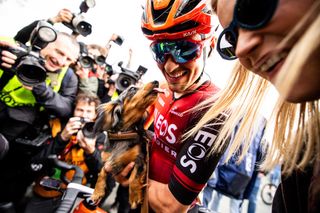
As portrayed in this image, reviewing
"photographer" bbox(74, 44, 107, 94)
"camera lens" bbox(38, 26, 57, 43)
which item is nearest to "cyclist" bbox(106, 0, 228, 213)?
"camera lens" bbox(38, 26, 57, 43)

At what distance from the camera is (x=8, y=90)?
2.24 meters

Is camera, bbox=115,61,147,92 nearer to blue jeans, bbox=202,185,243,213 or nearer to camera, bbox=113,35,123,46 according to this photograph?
camera, bbox=113,35,123,46

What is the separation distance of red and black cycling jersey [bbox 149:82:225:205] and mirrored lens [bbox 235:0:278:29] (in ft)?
1.91

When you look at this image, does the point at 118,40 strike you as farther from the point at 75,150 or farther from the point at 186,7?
the point at 186,7

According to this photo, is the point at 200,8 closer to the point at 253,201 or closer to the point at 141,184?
the point at 141,184

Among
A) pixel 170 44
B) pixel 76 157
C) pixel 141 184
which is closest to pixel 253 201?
pixel 76 157

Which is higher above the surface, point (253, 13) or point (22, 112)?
point (253, 13)

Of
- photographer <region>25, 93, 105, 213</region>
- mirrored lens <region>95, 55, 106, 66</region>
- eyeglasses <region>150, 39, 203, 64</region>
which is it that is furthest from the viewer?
mirrored lens <region>95, 55, 106, 66</region>

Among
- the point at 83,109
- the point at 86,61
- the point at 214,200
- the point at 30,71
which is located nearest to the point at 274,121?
the point at 30,71

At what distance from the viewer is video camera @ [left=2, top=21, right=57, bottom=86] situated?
6.03ft

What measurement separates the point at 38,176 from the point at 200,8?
2.50m

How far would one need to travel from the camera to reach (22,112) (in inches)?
89.3

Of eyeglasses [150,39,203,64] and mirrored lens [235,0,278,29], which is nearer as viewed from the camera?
mirrored lens [235,0,278,29]

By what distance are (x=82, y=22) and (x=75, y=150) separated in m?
1.60
